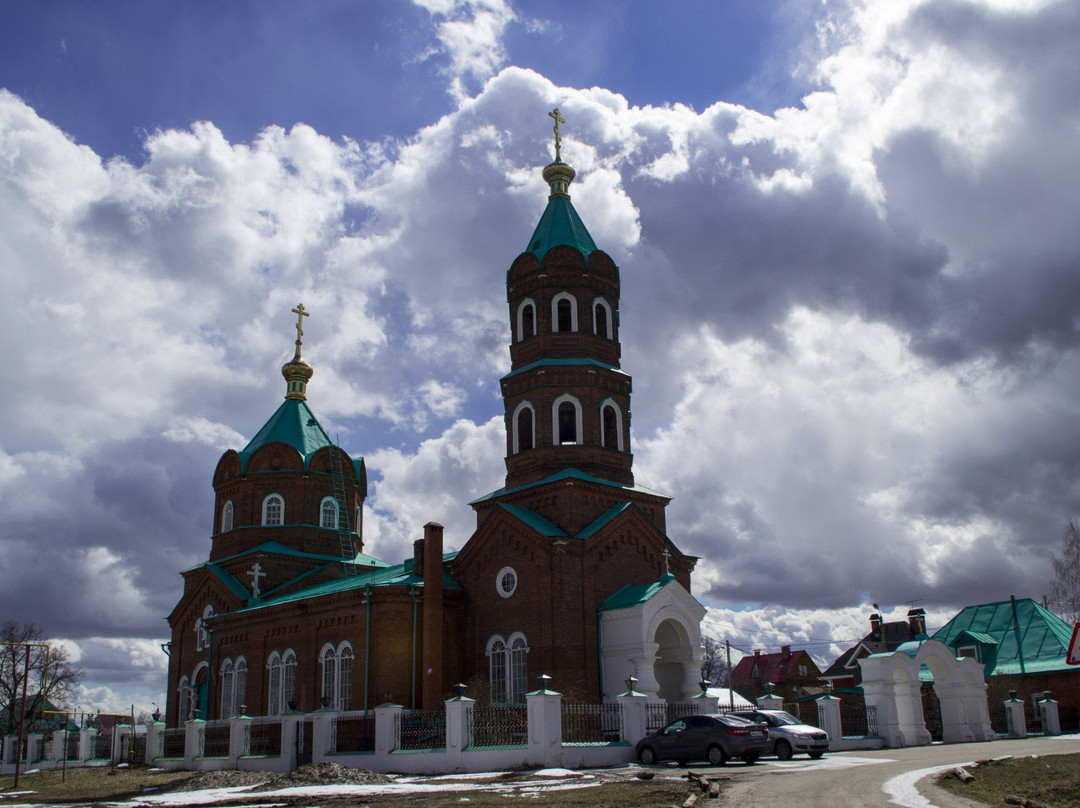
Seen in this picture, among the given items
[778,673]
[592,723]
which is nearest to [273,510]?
[592,723]

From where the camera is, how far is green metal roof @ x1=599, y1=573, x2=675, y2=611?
26094 mm

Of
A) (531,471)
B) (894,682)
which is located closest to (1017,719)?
(894,682)

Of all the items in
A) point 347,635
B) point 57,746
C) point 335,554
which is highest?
point 335,554

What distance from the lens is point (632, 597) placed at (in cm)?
2655

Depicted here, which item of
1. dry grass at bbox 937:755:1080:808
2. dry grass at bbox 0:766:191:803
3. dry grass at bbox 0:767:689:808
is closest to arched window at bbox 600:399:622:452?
dry grass at bbox 0:767:689:808

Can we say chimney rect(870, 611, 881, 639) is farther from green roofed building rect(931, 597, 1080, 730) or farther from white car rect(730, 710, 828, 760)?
white car rect(730, 710, 828, 760)

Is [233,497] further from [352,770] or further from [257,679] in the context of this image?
[352,770]

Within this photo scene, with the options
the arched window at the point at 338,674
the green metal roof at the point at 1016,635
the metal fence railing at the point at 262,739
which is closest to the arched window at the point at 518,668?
the arched window at the point at 338,674

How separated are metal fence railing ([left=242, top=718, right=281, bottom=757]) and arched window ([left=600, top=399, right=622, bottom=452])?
40.7 feet

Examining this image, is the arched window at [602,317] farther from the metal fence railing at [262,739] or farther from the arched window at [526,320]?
the metal fence railing at [262,739]

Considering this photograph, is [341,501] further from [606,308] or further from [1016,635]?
[1016,635]

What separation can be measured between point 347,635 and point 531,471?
7282 millimetres

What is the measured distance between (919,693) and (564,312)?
15069 millimetres

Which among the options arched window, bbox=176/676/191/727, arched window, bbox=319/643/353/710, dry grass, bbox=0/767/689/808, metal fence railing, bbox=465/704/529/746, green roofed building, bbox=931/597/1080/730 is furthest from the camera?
arched window, bbox=176/676/191/727
